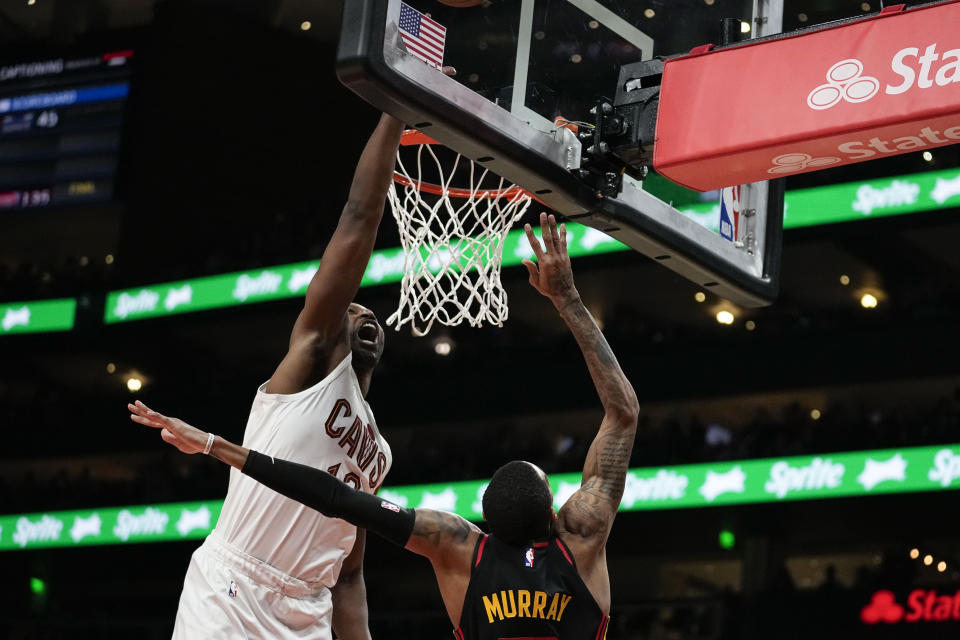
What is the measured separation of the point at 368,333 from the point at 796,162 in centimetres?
146

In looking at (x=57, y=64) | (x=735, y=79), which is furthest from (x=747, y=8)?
(x=57, y=64)

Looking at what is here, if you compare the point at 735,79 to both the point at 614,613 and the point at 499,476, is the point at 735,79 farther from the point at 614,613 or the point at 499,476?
the point at 614,613

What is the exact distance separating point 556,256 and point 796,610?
9898mm

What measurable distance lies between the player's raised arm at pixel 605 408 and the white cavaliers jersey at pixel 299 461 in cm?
66

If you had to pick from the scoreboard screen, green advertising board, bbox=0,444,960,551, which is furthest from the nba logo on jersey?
the scoreboard screen

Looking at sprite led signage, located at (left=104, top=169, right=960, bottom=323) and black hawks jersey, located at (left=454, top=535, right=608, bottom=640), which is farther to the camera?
sprite led signage, located at (left=104, top=169, right=960, bottom=323)

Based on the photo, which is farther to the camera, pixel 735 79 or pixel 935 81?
pixel 735 79

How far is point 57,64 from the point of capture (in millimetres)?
14672

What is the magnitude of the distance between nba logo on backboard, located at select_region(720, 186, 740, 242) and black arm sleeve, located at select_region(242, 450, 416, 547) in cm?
201

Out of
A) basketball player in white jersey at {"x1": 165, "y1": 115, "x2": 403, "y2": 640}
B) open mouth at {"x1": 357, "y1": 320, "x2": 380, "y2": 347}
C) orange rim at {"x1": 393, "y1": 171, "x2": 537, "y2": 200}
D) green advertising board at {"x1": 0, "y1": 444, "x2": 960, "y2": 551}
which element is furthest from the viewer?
green advertising board at {"x1": 0, "y1": 444, "x2": 960, "y2": 551}

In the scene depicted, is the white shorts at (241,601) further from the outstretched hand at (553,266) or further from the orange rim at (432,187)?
the orange rim at (432,187)

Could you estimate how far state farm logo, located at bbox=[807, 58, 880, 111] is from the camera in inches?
155

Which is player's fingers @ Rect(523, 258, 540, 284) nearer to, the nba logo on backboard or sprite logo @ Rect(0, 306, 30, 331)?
the nba logo on backboard

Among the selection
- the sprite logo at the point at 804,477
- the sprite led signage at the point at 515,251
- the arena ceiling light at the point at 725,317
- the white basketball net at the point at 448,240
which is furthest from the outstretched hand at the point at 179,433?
the arena ceiling light at the point at 725,317
